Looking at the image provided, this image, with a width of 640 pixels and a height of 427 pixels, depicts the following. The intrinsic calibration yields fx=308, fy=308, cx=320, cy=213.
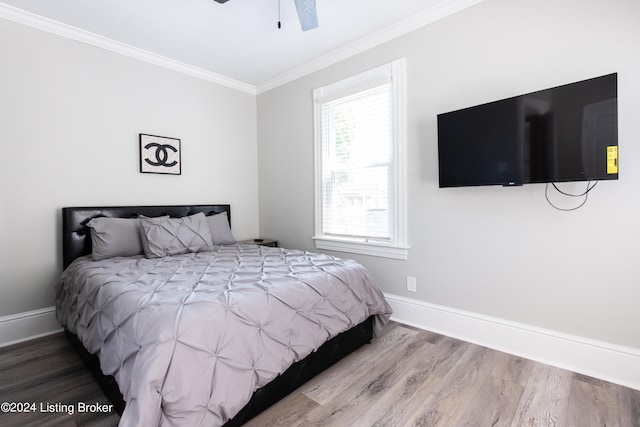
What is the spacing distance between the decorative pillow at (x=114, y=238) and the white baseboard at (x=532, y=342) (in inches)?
98.5

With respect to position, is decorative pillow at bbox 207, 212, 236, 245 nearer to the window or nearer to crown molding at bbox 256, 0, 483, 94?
the window

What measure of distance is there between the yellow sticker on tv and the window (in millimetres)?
1370

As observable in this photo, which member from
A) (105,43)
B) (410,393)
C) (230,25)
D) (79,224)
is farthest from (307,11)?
(79,224)

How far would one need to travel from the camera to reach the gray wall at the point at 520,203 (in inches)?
74.0

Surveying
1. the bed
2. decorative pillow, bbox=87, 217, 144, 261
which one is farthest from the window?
decorative pillow, bbox=87, 217, 144, 261

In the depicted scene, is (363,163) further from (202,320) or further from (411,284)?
(202,320)

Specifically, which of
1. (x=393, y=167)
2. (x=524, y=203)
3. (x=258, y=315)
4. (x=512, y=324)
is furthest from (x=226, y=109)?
(x=512, y=324)

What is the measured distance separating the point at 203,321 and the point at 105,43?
3077 mm

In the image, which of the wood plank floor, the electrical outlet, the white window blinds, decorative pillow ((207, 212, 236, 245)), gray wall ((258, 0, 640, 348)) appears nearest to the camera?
the wood plank floor

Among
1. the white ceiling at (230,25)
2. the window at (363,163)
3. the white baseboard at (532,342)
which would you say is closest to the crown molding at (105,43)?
the white ceiling at (230,25)

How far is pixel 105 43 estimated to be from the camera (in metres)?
2.98

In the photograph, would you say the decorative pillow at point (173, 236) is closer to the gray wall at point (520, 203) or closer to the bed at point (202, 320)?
the bed at point (202, 320)

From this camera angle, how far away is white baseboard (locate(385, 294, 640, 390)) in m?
1.89

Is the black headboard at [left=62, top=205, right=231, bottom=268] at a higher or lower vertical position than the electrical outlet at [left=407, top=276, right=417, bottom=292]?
higher
